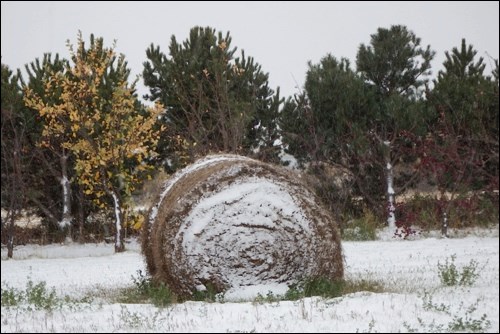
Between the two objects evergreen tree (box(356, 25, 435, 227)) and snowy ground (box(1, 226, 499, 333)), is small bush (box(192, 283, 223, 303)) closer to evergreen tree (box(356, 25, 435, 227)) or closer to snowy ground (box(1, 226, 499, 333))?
snowy ground (box(1, 226, 499, 333))

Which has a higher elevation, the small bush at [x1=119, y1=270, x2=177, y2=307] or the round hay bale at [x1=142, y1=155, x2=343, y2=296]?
the round hay bale at [x1=142, y1=155, x2=343, y2=296]

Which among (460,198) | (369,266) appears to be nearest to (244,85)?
(460,198)

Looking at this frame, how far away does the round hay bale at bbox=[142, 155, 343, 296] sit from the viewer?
7117 mm

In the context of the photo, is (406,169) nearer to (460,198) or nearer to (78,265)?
(460,198)

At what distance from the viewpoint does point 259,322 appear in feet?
16.9

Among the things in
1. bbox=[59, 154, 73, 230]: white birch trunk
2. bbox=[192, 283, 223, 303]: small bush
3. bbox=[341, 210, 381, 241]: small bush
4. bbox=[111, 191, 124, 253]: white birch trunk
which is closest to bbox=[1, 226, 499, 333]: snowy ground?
bbox=[192, 283, 223, 303]: small bush

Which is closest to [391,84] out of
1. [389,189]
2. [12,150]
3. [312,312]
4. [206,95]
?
[389,189]

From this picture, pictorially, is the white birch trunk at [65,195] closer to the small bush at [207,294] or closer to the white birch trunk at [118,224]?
the white birch trunk at [118,224]

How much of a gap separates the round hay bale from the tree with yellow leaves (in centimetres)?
773

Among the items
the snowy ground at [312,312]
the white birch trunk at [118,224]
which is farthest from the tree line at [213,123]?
the snowy ground at [312,312]

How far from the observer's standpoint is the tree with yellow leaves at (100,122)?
48.5 feet

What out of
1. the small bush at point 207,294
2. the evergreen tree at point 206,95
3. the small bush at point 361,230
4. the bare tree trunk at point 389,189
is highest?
the evergreen tree at point 206,95

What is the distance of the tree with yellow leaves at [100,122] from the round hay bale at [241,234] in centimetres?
773

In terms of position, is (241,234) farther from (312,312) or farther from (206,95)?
(206,95)
